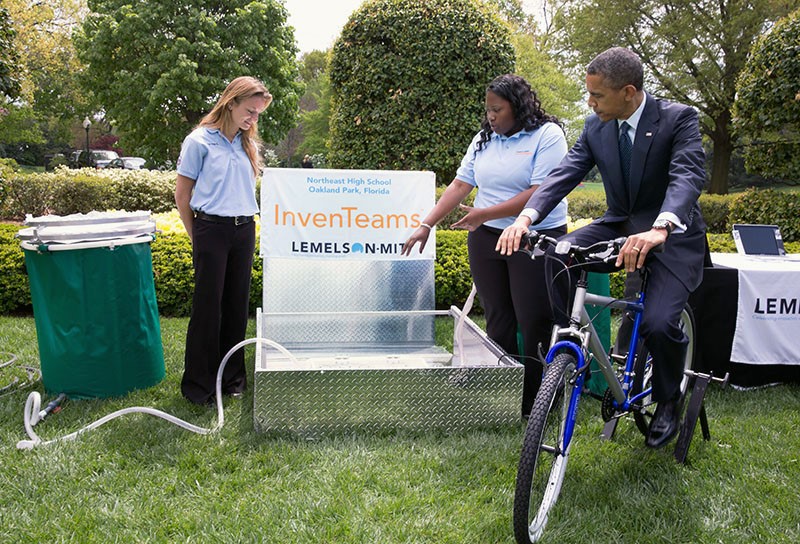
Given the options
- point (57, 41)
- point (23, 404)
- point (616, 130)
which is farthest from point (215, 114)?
point (57, 41)

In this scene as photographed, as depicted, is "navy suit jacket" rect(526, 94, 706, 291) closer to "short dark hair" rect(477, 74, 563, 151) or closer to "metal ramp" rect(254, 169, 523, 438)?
"short dark hair" rect(477, 74, 563, 151)

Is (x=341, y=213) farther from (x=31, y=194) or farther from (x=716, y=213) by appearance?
(x=716, y=213)

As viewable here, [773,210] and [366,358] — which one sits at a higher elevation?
[773,210]

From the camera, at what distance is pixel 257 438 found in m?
3.56

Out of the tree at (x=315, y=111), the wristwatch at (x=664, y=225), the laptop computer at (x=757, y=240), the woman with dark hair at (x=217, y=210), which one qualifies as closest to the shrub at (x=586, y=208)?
the laptop computer at (x=757, y=240)

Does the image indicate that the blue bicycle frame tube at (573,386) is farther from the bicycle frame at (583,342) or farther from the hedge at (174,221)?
the hedge at (174,221)

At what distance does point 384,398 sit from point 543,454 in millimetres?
1184

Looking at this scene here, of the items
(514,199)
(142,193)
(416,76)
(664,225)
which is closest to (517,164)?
(514,199)

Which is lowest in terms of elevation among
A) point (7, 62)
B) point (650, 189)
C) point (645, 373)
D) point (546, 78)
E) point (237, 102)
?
point (645, 373)

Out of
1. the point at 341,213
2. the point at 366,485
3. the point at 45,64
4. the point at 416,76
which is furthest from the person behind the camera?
the point at 45,64

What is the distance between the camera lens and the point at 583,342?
107 inches

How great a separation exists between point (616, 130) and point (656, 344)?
3.28ft

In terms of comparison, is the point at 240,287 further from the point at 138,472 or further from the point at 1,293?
the point at 1,293

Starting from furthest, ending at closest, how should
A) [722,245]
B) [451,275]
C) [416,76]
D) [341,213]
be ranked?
[416,76] < [722,245] < [451,275] < [341,213]
